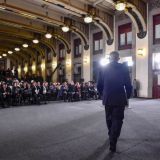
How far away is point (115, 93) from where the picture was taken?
14.2ft

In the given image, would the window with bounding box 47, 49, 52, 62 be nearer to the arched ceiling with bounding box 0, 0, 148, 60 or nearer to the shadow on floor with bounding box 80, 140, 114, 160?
the arched ceiling with bounding box 0, 0, 148, 60

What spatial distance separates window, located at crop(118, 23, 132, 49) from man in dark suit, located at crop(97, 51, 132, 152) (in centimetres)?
1450

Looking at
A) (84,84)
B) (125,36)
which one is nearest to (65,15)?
(125,36)

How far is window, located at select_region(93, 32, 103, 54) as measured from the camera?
2120 cm

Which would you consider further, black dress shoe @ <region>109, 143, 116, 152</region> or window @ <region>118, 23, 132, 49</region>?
window @ <region>118, 23, 132, 49</region>

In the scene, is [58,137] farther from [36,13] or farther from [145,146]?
[36,13]

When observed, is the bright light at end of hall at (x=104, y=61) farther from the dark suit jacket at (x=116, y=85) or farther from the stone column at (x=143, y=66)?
the dark suit jacket at (x=116, y=85)

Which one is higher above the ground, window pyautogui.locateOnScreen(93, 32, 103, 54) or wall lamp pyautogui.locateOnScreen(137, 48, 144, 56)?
window pyautogui.locateOnScreen(93, 32, 103, 54)

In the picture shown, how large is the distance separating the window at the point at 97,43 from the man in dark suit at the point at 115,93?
1687 cm

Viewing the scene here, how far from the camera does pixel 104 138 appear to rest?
17.6ft

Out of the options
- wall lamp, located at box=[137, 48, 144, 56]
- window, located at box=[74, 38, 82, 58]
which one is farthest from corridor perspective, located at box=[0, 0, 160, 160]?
wall lamp, located at box=[137, 48, 144, 56]

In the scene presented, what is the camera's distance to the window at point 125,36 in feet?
60.6

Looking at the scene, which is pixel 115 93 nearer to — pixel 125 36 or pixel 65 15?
pixel 125 36

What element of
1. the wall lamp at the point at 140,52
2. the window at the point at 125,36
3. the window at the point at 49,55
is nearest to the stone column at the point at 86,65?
the window at the point at 125,36
